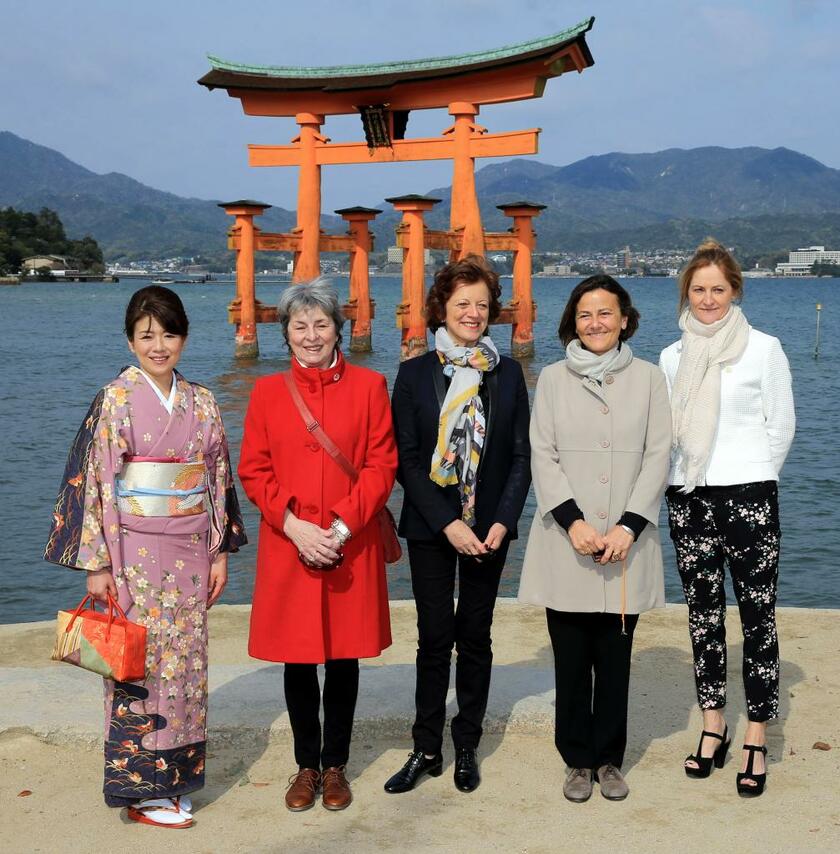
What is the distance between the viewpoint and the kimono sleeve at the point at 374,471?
2.93 meters

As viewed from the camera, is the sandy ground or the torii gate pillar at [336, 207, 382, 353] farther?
the torii gate pillar at [336, 207, 382, 353]

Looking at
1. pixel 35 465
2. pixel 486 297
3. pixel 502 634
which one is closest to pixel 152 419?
pixel 486 297

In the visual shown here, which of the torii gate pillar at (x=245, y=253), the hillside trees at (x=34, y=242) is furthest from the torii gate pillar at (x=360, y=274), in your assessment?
the hillside trees at (x=34, y=242)

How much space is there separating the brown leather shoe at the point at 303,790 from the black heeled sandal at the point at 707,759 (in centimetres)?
117

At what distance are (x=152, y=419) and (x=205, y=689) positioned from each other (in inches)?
32.2

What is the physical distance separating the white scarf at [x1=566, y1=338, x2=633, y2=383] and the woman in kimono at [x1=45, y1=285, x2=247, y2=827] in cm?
108

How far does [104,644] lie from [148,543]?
293mm

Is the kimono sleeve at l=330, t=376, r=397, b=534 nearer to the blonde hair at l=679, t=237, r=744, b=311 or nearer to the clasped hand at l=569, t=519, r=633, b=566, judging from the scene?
the clasped hand at l=569, t=519, r=633, b=566

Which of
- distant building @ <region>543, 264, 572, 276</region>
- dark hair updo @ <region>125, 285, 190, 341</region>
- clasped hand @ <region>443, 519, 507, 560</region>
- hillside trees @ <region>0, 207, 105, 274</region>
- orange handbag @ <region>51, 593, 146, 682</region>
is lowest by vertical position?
orange handbag @ <region>51, 593, 146, 682</region>

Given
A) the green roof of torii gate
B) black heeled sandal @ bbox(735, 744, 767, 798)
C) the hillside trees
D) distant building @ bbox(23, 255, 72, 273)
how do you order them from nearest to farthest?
1. black heeled sandal @ bbox(735, 744, 767, 798)
2. the green roof of torii gate
3. the hillside trees
4. distant building @ bbox(23, 255, 72, 273)

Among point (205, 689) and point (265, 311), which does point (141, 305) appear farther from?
point (265, 311)

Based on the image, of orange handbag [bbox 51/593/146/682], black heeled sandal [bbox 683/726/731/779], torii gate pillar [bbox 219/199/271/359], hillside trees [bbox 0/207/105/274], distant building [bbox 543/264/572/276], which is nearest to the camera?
orange handbag [bbox 51/593/146/682]

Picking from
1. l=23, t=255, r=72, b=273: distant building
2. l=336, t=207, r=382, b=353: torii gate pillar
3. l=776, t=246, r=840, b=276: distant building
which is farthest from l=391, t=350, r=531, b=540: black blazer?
l=776, t=246, r=840, b=276: distant building

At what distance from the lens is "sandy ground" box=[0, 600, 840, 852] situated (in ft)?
9.46
